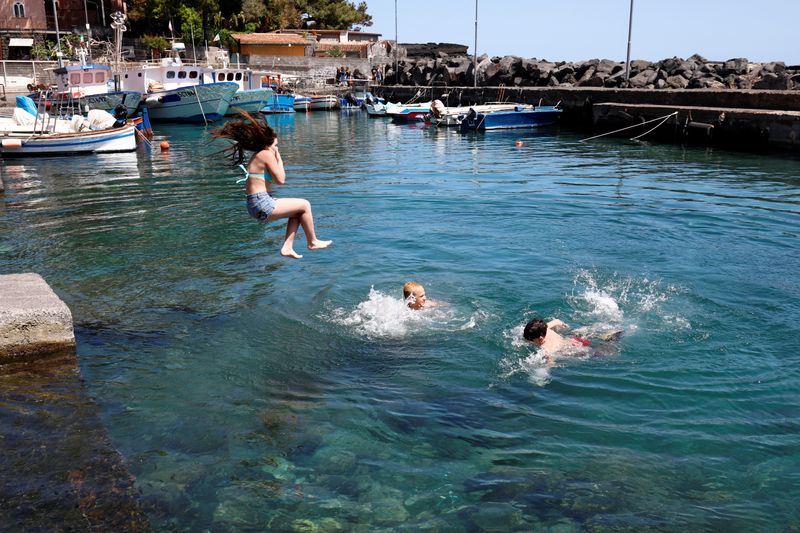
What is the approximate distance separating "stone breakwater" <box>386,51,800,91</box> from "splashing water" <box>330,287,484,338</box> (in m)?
31.1

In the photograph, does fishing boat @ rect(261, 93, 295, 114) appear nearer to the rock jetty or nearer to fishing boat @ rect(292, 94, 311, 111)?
fishing boat @ rect(292, 94, 311, 111)

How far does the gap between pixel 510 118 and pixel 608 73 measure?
35.2ft

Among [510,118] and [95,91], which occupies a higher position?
[95,91]

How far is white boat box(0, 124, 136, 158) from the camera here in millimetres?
27438

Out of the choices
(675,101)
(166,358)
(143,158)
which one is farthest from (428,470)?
(675,101)

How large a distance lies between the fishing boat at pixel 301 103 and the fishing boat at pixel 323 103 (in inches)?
17.2

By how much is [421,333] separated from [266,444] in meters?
3.33

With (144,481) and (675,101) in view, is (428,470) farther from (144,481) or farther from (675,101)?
(675,101)

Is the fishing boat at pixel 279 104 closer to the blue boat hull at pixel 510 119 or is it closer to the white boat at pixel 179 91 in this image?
the white boat at pixel 179 91

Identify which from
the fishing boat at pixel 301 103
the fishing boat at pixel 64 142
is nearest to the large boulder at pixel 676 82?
the fishing boat at pixel 301 103

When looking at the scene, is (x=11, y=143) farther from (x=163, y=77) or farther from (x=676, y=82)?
(x=676, y=82)

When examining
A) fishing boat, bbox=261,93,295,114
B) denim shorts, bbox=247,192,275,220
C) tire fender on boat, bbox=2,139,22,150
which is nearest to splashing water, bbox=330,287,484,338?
denim shorts, bbox=247,192,275,220

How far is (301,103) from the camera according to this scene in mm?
58219

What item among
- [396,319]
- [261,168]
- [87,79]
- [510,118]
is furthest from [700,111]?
[87,79]
